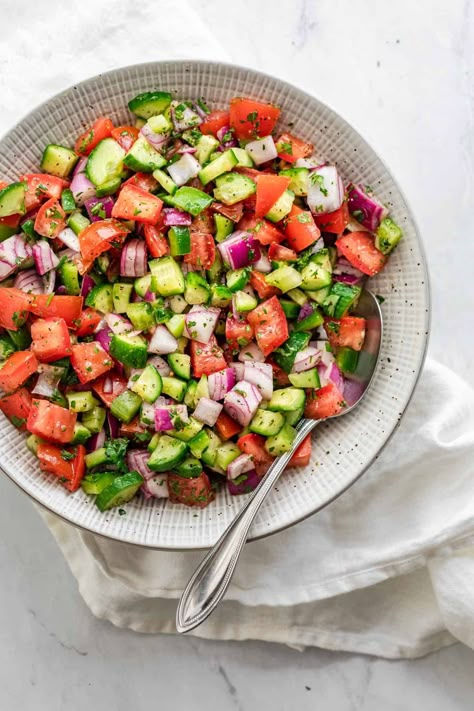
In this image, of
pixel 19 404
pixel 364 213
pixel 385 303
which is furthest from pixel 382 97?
pixel 19 404

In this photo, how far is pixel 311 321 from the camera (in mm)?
2531

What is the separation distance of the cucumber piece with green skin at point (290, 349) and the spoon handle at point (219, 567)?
Result: 1.21ft

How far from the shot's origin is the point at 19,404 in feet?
8.23

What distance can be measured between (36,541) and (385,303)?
187 centimetres

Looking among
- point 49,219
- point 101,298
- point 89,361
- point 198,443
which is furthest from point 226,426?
point 49,219

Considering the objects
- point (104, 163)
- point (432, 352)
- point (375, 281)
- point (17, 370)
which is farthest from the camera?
point (432, 352)

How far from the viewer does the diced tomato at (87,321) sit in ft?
8.28

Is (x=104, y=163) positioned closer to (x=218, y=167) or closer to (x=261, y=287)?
(x=218, y=167)

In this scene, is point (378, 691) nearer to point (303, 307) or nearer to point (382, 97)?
point (303, 307)

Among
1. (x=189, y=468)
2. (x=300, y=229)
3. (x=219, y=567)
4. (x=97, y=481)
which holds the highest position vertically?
(x=300, y=229)

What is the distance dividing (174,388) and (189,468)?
29 cm

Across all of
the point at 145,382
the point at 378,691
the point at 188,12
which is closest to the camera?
the point at 145,382

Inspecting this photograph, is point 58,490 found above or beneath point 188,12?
beneath

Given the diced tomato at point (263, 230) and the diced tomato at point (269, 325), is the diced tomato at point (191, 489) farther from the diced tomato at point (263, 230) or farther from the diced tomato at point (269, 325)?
the diced tomato at point (263, 230)
